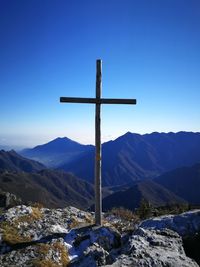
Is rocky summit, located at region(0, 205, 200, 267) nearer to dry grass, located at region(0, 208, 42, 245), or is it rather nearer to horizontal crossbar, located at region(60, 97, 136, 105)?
dry grass, located at region(0, 208, 42, 245)

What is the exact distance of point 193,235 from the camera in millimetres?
12750

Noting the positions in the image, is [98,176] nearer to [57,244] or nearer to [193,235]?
[57,244]

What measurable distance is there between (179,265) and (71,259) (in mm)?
4553

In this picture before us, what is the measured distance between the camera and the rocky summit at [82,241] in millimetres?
8562

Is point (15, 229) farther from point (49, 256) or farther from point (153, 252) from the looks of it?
point (153, 252)

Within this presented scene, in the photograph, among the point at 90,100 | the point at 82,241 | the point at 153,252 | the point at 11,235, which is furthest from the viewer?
the point at 90,100

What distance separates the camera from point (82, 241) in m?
11.9

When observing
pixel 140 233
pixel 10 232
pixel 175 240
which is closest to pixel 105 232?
pixel 140 233

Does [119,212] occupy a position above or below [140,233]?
below

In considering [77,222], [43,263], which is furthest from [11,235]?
[77,222]

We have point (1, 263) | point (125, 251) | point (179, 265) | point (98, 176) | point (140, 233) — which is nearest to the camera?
point (179, 265)

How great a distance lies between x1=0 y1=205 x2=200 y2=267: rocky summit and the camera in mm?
8562

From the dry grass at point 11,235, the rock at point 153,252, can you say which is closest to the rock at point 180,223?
the rock at point 153,252

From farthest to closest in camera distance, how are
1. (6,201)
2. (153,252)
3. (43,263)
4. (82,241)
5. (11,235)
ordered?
(6,201)
(82,241)
(11,235)
(43,263)
(153,252)
